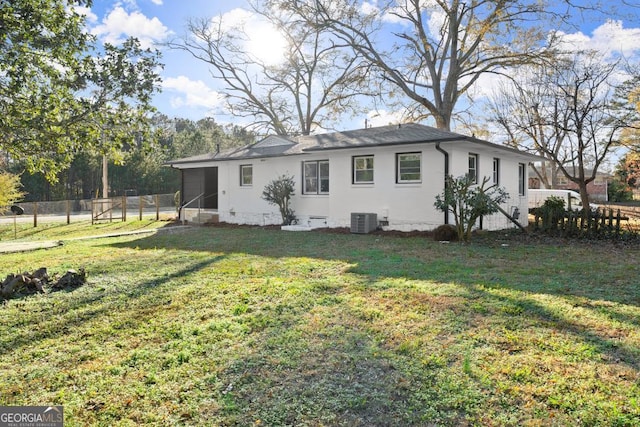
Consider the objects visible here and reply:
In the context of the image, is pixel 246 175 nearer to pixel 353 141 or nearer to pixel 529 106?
pixel 353 141

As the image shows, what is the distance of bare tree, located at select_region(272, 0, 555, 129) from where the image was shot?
68.2ft

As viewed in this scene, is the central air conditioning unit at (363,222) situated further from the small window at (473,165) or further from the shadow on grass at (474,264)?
the small window at (473,165)

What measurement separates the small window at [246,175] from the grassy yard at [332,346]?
33.9ft

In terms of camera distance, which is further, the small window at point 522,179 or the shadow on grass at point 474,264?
the small window at point 522,179

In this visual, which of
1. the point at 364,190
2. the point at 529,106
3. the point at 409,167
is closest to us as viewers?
the point at 409,167

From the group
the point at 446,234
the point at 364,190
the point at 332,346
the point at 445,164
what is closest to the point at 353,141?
the point at 364,190

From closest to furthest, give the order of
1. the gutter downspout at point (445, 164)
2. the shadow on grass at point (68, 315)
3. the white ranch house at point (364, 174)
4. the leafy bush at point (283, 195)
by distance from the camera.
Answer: the shadow on grass at point (68, 315)
the gutter downspout at point (445, 164)
the white ranch house at point (364, 174)
the leafy bush at point (283, 195)

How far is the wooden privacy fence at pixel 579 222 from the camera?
37.3 ft

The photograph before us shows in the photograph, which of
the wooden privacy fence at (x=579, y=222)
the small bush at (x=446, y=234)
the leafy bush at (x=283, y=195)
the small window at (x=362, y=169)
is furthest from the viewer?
the leafy bush at (x=283, y=195)

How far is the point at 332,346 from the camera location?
3818mm

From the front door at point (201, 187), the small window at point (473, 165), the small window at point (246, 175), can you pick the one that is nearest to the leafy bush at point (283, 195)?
the small window at point (246, 175)

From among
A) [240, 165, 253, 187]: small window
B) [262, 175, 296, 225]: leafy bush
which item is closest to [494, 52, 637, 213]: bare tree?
[262, 175, 296, 225]: leafy bush

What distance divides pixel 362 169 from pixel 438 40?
13.7m

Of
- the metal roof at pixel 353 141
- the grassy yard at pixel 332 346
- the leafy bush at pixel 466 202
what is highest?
the metal roof at pixel 353 141
